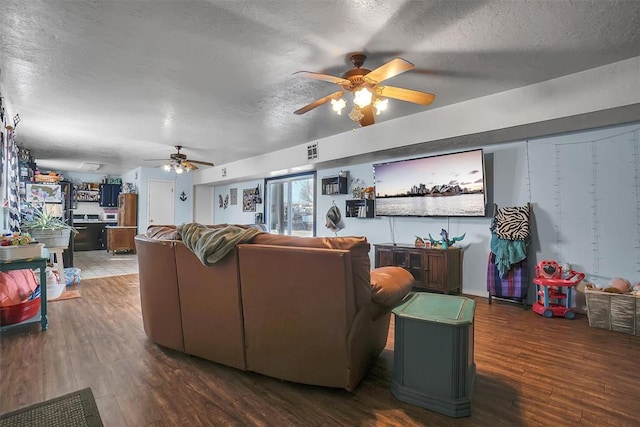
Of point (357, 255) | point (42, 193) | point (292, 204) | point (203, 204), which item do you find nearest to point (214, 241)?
point (357, 255)

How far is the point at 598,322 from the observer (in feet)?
10.4

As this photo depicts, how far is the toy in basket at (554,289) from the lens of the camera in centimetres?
345

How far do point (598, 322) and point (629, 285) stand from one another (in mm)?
488

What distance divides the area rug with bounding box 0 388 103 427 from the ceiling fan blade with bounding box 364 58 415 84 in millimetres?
2783

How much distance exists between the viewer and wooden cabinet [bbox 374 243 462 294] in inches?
165

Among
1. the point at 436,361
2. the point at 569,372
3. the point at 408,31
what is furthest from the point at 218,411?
the point at 408,31

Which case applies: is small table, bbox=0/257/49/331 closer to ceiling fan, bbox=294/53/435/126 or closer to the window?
ceiling fan, bbox=294/53/435/126

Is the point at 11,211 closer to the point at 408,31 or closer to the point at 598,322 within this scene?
the point at 408,31

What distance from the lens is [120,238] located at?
8.59m

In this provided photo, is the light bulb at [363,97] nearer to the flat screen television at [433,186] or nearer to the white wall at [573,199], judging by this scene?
the flat screen television at [433,186]

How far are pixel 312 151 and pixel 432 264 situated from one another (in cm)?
285

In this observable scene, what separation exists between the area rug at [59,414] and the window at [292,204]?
505cm

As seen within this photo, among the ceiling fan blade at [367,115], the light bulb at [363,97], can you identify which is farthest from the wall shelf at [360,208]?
the light bulb at [363,97]

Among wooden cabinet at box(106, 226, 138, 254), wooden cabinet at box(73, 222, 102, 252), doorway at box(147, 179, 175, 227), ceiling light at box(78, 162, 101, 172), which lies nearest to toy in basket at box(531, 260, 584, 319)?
doorway at box(147, 179, 175, 227)
